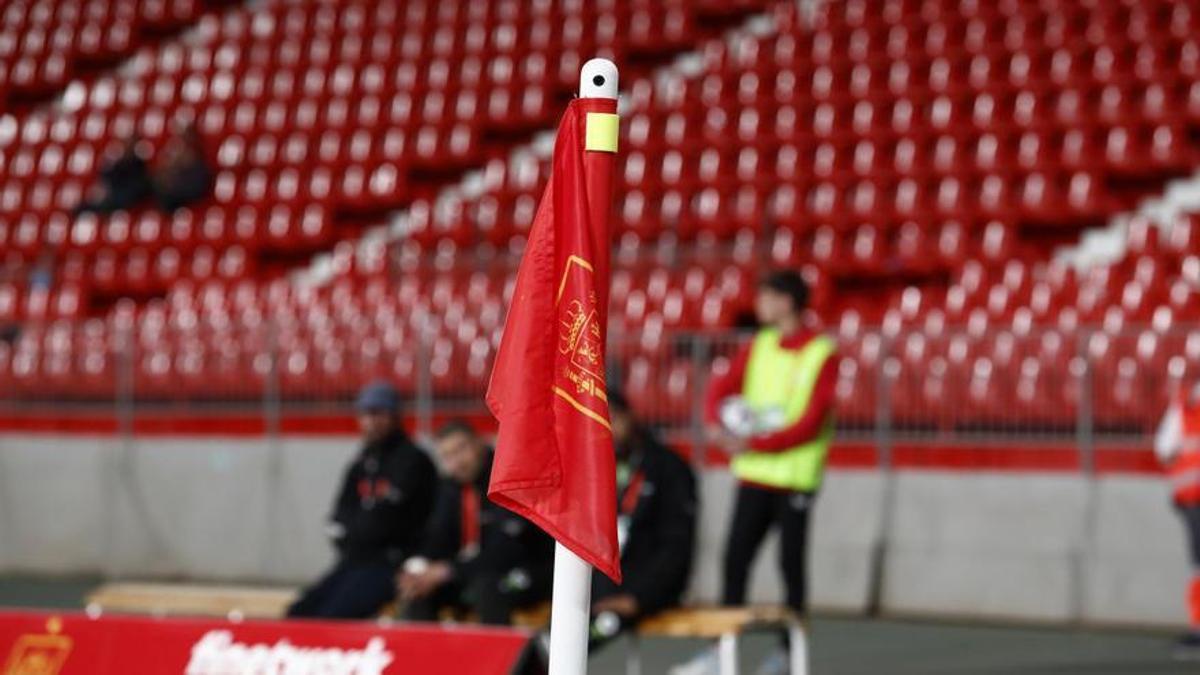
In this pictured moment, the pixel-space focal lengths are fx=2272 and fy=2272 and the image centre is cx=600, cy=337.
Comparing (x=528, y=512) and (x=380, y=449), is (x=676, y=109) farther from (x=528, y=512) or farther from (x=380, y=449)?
(x=528, y=512)

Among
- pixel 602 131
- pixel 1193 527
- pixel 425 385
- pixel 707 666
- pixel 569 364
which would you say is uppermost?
pixel 602 131

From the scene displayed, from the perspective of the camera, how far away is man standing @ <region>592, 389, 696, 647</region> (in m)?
9.70

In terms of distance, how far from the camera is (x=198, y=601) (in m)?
11.4

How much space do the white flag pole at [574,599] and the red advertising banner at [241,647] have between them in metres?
1.55

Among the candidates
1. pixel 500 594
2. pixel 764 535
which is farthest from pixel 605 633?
pixel 764 535

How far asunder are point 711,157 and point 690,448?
4412 millimetres

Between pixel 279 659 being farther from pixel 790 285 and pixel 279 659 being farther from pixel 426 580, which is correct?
pixel 790 285

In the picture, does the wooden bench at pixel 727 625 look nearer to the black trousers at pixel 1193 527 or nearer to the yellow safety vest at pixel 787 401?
the yellow safety vest at pixel 787 401

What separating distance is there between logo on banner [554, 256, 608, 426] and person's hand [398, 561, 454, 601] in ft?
17.8

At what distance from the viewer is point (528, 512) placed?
16.4 ft

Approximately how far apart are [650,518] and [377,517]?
62.6 inches

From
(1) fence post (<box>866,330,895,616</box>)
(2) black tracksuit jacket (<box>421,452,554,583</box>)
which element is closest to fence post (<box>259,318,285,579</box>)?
(1) fence post (<box>866,330,895,616</box>)

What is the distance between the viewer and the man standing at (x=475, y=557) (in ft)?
32.3

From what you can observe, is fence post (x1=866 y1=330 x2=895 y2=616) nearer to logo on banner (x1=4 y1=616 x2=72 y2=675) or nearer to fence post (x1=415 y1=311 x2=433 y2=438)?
fence post (x1=415 y1=311 x2=433 y2=438)
